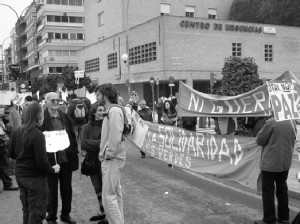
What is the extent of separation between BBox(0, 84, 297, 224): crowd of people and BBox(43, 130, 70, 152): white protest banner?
19 centimetres

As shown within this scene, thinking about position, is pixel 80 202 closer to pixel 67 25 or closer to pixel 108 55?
pixel 108 55

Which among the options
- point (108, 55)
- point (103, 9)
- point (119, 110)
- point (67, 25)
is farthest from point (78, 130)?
point (67, 25)

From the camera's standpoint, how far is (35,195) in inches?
173

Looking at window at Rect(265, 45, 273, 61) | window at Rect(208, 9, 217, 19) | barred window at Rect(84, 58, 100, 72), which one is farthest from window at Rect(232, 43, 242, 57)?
barred window at Rect(84, 58, 100, 72)

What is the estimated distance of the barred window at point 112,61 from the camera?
4284 cm

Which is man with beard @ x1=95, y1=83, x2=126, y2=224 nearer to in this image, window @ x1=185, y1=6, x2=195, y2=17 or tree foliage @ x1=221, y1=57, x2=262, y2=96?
tree foliage @ x1=221, y1=57, x2=262, y2=96

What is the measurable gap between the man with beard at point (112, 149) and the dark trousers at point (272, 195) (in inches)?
81.1

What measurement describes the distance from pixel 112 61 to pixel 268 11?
73.2 feet

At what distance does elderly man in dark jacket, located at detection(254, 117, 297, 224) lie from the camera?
5129 mm

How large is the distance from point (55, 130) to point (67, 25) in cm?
6675

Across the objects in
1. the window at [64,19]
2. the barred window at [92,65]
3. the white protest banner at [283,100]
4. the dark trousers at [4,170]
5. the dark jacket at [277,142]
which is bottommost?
the dark trousers at [4,170]

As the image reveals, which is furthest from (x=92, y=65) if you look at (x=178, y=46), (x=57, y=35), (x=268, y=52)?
(x=268, y=52)

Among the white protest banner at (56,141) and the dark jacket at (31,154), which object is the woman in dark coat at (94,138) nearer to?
the white protest banner at (56,141)

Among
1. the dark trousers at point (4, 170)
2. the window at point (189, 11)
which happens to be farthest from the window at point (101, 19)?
the dark trousers at point (4, 170)
